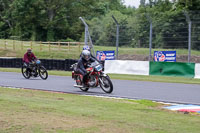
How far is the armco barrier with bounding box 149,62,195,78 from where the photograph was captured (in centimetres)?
2046

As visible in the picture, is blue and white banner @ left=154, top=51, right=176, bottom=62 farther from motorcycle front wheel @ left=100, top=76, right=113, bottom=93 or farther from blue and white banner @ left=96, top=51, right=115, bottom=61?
motorcycle front wheel @ left=100, top=76, right=113, bottom=93

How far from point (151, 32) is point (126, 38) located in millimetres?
1940

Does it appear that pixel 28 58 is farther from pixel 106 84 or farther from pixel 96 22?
pixel 106 84

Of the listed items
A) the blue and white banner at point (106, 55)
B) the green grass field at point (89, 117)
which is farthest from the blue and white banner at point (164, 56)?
the green grass field at point (89, 117)

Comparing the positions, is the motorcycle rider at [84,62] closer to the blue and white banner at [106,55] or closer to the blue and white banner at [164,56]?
the blue and white banner at [164,56]

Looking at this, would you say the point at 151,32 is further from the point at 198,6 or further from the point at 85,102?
the point at 198,6

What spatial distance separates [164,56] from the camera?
22219 millimetres

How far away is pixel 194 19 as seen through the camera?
836 inches

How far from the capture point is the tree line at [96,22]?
21.9 m

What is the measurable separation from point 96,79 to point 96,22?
12.8 meters

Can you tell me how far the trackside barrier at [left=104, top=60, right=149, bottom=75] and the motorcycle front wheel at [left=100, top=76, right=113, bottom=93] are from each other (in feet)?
30.2

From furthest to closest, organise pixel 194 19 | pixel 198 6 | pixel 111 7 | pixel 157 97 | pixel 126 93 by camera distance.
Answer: pixel 111 7
pixel 198 6
pixel 194 19
pixel 126 93
pixel 157 97

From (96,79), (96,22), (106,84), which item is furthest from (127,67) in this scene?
(106,84)

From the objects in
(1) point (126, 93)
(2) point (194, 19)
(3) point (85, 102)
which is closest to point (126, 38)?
(2) point (194, 19)
